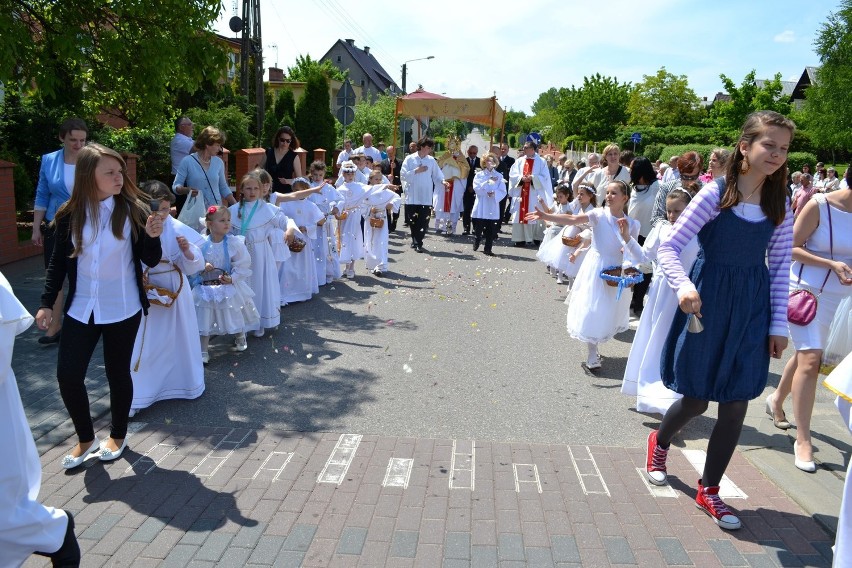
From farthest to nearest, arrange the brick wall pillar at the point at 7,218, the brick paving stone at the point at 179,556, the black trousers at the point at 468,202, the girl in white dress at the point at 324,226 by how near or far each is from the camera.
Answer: the black trousers at the point at 468,202
the brick wall pillar at the point at 7,218
the girl in white dress at the point at 324,226
the brick paving stone at the point at 179,556

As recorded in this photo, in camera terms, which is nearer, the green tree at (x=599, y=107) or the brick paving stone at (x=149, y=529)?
the brick paving stone at (x=149, y=529)

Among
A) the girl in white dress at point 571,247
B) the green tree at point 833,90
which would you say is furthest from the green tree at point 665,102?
A: the girl in white dress at point 571,247

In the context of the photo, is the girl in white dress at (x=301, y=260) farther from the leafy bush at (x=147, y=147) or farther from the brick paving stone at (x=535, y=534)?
the leafy bush at (x=147, y=147)

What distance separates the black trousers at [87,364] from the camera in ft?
14.2

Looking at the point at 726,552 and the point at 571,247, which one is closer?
the point at 726,552

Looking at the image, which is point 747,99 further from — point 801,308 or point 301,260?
point 801,308

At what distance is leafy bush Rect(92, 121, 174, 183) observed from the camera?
16.4m

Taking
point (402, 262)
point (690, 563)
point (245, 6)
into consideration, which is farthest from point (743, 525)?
point (245, 6)

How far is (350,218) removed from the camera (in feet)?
38.7

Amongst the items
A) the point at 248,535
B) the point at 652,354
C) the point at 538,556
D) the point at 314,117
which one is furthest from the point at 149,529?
the point at 314,117

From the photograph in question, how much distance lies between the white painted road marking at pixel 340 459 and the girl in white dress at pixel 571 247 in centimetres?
426

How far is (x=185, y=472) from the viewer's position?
450 centimetres

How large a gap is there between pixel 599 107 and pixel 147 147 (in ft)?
181

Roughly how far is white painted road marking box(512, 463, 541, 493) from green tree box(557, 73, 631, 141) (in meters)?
63.7
